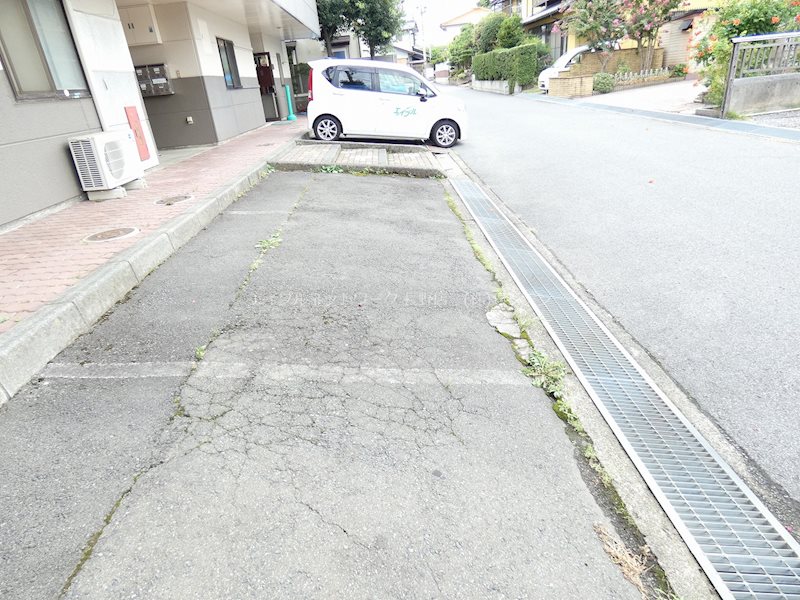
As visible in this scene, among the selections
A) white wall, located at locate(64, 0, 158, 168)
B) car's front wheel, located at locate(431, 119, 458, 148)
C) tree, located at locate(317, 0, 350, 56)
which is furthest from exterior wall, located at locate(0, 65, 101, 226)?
tree, located at locate(317, 0, 350, 56)

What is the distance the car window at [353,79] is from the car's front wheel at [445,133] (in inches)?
72.3

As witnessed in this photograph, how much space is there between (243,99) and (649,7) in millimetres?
20614

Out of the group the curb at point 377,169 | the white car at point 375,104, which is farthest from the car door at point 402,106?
the curb at point 377,169

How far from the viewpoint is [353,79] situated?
11.2 meters

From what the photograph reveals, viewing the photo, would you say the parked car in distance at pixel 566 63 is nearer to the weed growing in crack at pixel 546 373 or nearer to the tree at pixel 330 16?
the tree at pixel 330 16

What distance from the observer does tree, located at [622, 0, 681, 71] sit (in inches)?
893

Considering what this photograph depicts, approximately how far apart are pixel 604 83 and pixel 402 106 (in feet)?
56.9

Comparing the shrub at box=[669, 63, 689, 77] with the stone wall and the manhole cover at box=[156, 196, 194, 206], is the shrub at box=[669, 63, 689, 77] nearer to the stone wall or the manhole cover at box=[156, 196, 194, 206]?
the stone wall

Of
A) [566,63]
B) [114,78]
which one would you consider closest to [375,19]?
[566,63]

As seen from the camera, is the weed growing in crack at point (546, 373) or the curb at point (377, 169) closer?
the weed growing in crack at point (546, 373)

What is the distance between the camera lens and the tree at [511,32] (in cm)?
3525

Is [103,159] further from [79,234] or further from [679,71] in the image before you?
[679,71]

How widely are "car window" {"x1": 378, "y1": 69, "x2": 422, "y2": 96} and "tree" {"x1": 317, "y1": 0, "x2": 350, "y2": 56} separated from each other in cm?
1470

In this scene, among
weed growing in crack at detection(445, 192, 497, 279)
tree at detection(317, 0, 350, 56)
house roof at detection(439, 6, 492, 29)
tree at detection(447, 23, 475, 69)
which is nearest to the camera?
weed growing in crack at detection(445, 192, 497, 279)
